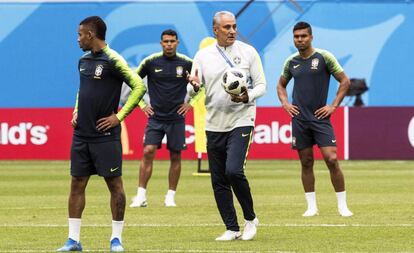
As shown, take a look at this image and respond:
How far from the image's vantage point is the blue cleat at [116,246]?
11.2 meters

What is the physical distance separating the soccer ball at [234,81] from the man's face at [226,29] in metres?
0.39

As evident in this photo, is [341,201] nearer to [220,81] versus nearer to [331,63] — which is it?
[331,63]

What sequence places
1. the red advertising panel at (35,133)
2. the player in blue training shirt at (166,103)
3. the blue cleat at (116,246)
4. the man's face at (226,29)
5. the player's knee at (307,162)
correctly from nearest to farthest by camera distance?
1. the blue cleat at (116,246)
2. the man's face at (226,29)
3. the player's knee at (307,162)
4. the player in blue training shirt at (166,103)
5. the red advertising panel at (35,133)

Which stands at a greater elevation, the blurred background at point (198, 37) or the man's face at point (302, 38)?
the blurred background at point (198, 37)

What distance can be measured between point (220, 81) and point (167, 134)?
17.6ft

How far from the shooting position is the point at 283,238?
1244 centimetres

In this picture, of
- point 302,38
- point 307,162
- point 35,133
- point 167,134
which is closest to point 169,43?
point 167,134

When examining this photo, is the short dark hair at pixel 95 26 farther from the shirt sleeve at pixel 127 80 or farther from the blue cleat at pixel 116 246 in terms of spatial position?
the blue cleat at pixel 116 246

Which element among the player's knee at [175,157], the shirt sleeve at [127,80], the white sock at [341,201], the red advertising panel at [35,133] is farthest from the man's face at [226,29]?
the red advertising panel at [35,133]

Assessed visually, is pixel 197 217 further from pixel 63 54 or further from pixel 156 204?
pixel 63 54

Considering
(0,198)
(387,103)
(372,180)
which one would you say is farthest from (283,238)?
(387,103)

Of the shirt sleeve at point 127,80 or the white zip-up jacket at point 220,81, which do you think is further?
the white zip-up jacket at point 220,81

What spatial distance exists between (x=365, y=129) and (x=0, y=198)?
12402mm

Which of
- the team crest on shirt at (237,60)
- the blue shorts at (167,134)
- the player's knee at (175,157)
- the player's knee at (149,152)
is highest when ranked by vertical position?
the team crest on shirt at (237,60)
